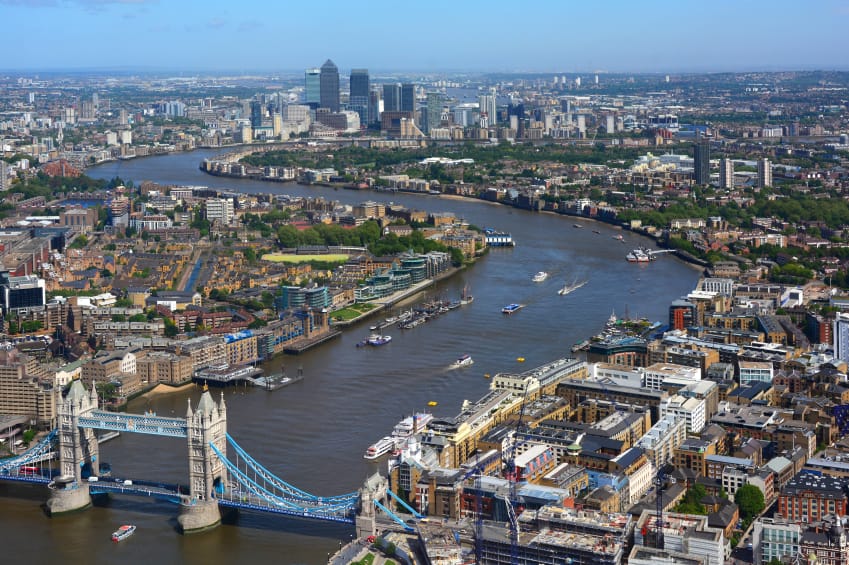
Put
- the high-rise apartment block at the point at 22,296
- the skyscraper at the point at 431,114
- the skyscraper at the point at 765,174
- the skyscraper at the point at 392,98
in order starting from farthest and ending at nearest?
the skyscraper at the point at 392,98, the skyscraper at the point at 431,114, the skyscraper at the point at 765,174, the high-rise apartment block at the point at 22,296

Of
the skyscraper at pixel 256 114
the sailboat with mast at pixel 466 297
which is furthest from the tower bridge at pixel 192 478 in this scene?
the skyscraper at pixel 256 114

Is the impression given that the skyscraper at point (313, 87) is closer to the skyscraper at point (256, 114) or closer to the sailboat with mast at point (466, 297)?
the skyscraper at point (256, 114)

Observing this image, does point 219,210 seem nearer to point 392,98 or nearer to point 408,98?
point 408,98

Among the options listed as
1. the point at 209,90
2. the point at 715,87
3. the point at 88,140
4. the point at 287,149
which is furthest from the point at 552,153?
the point at 209,90

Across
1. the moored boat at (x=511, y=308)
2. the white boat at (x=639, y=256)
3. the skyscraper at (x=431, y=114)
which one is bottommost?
the moored boat at (x=511, y=308)

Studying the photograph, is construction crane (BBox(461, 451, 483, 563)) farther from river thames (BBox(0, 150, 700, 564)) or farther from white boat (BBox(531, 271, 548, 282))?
white boat (BBox(531, 271, 548, 282))

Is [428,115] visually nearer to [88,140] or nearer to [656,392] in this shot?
[88,140]

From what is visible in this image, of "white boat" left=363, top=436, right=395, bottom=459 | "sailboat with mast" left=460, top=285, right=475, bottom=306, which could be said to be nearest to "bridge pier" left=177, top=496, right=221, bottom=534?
"white boat" left=363, top=436, right=395, bottom=459
